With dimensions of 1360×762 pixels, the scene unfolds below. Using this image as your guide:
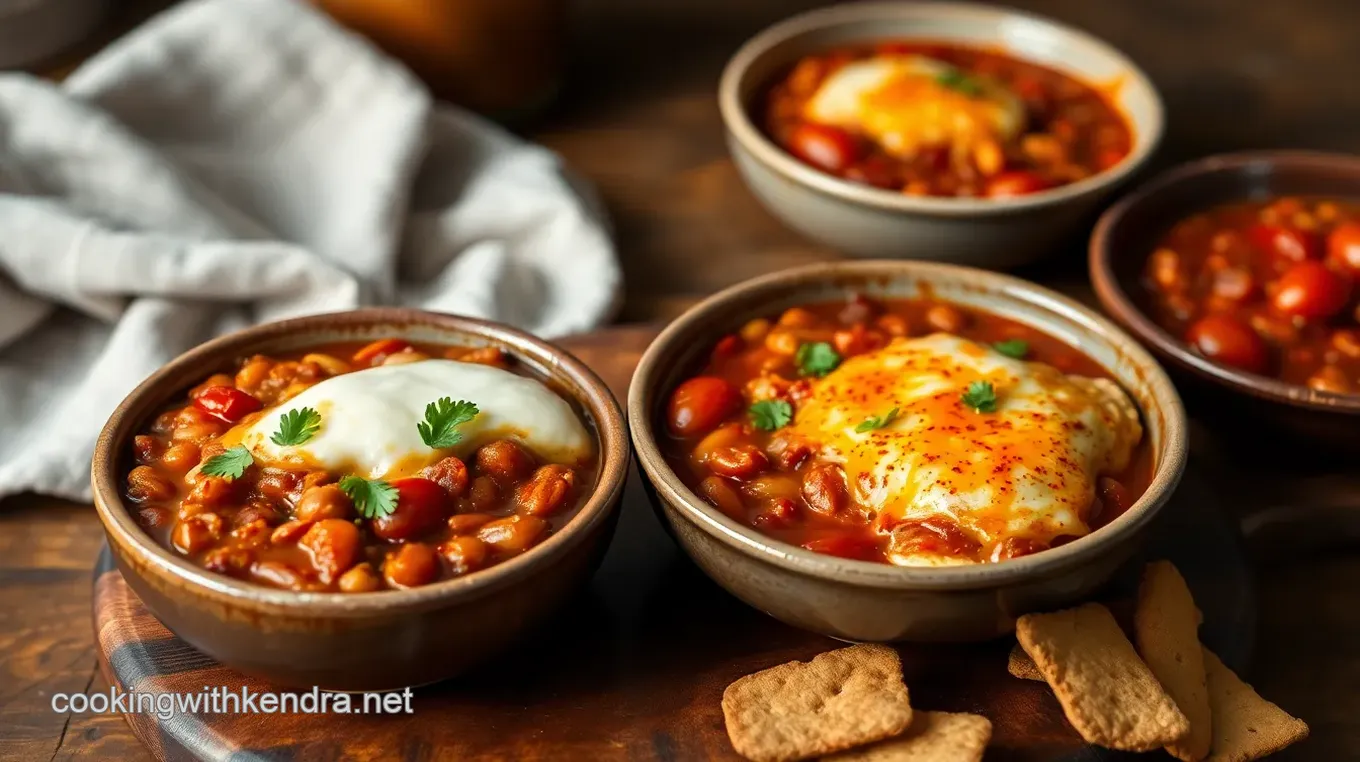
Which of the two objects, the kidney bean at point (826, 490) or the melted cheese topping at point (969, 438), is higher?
the melted cheese topping at point (969, 438)

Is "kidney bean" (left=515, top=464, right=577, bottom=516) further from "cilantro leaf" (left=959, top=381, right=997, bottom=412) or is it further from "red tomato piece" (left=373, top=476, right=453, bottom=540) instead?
"cilantro leaf" (left=959, top=381, right=997, bottom=412)

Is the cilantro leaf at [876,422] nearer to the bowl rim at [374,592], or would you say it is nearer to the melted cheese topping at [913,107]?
the bowl rim at [374,592]

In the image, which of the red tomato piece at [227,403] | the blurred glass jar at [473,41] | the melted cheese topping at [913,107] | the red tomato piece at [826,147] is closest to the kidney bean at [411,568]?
the red tomato piece at [227,403]

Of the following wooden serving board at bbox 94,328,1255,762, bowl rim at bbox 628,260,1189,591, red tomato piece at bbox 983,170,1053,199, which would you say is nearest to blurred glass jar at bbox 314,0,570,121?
red tomato piece at bbox 983,170,1053,199

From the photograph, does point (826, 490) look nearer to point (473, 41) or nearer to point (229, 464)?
point (229, 464)

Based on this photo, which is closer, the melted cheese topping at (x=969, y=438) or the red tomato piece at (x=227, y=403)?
the melted cheese topping at (x=969, y=438)

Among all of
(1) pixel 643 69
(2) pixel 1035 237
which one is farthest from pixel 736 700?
(1) pixel 643 69
